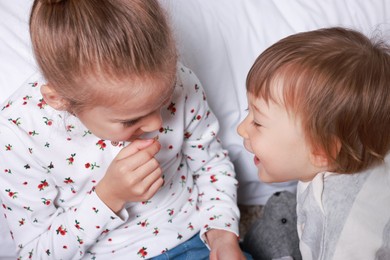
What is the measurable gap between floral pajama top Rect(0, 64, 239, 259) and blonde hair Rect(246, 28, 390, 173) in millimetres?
186

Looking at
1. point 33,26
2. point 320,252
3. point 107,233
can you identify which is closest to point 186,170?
point 107,233

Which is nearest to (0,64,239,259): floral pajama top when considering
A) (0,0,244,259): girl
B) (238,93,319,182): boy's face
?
(0,0,244,259): girl

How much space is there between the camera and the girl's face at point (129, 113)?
85 cm

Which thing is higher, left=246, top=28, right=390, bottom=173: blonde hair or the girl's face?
the girl's face

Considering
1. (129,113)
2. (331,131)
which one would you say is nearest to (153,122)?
(129,113)

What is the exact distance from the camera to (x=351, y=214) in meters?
0.99

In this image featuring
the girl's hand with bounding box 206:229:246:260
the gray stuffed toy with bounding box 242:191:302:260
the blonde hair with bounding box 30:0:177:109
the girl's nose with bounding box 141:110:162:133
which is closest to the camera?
the blonde hair with bounding box 30:0:177:109

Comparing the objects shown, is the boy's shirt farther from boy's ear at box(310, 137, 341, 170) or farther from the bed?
the bed

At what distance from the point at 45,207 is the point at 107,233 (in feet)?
0.42

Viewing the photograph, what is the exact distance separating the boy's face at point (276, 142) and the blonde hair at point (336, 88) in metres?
0.02

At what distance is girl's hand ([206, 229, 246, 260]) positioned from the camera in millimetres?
1070

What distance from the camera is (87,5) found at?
0.80 metres

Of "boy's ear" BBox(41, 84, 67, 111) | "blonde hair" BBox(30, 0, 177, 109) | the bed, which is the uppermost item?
"blonde hair" BBox(30, 0, 177, 109)

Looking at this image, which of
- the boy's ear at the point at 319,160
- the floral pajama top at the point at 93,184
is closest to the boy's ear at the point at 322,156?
the boy's ear at the point at 319,160
